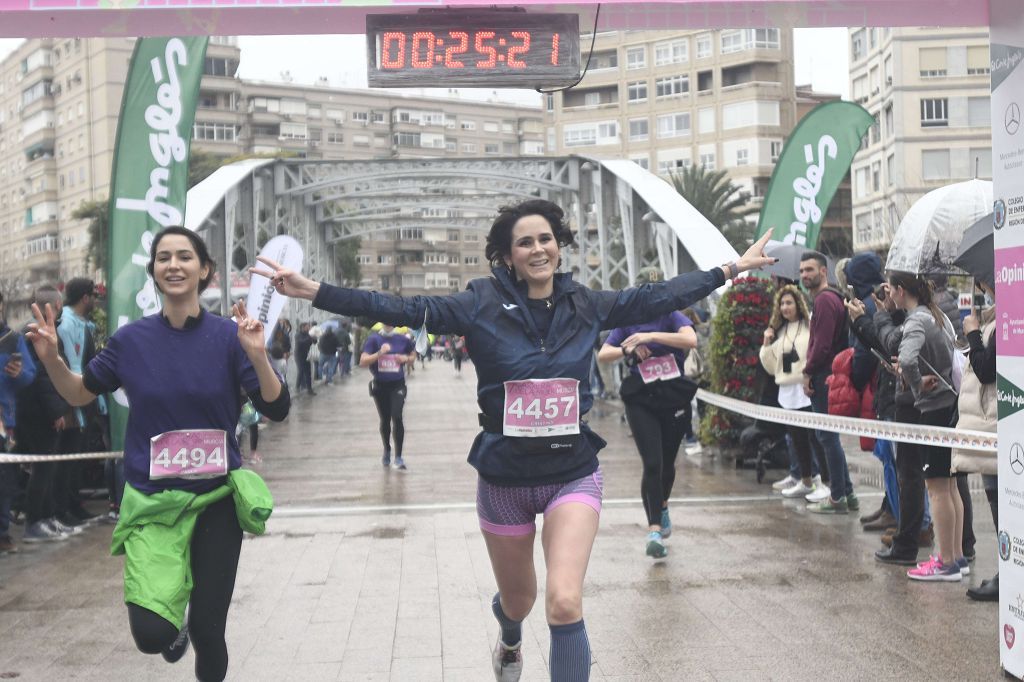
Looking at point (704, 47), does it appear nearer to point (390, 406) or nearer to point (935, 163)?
point (935, 163)

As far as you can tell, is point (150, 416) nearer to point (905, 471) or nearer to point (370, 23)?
point (370, 23)

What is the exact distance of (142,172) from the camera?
36.7 feet

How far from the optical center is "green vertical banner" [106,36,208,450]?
11.1 metres

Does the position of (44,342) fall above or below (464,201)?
below

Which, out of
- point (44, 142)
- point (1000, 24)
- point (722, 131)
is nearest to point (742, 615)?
point (1000, 24)

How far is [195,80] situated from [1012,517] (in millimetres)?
8191

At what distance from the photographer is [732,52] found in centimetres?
8619

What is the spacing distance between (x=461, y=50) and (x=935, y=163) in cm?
6756

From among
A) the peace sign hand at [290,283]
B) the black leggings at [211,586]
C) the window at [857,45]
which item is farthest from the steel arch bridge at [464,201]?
the window at [857,45]

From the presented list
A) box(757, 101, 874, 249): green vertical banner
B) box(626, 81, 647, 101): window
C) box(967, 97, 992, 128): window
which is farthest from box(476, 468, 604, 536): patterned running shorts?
box(626, 81, 647, 101): window

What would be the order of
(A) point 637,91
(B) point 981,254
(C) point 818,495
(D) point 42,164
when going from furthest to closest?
(D) point 42,164, (A) point 637,91, (C) point 818,495, (B) point 981,254

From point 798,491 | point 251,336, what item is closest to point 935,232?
point 798,491

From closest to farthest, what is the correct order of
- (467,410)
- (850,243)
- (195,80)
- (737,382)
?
(195,80)
(737,382)
(467,410)
(850,243)

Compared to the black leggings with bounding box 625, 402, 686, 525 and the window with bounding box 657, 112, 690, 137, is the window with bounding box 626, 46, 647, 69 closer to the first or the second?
the window with bounding box 657, 112, 690, 137
